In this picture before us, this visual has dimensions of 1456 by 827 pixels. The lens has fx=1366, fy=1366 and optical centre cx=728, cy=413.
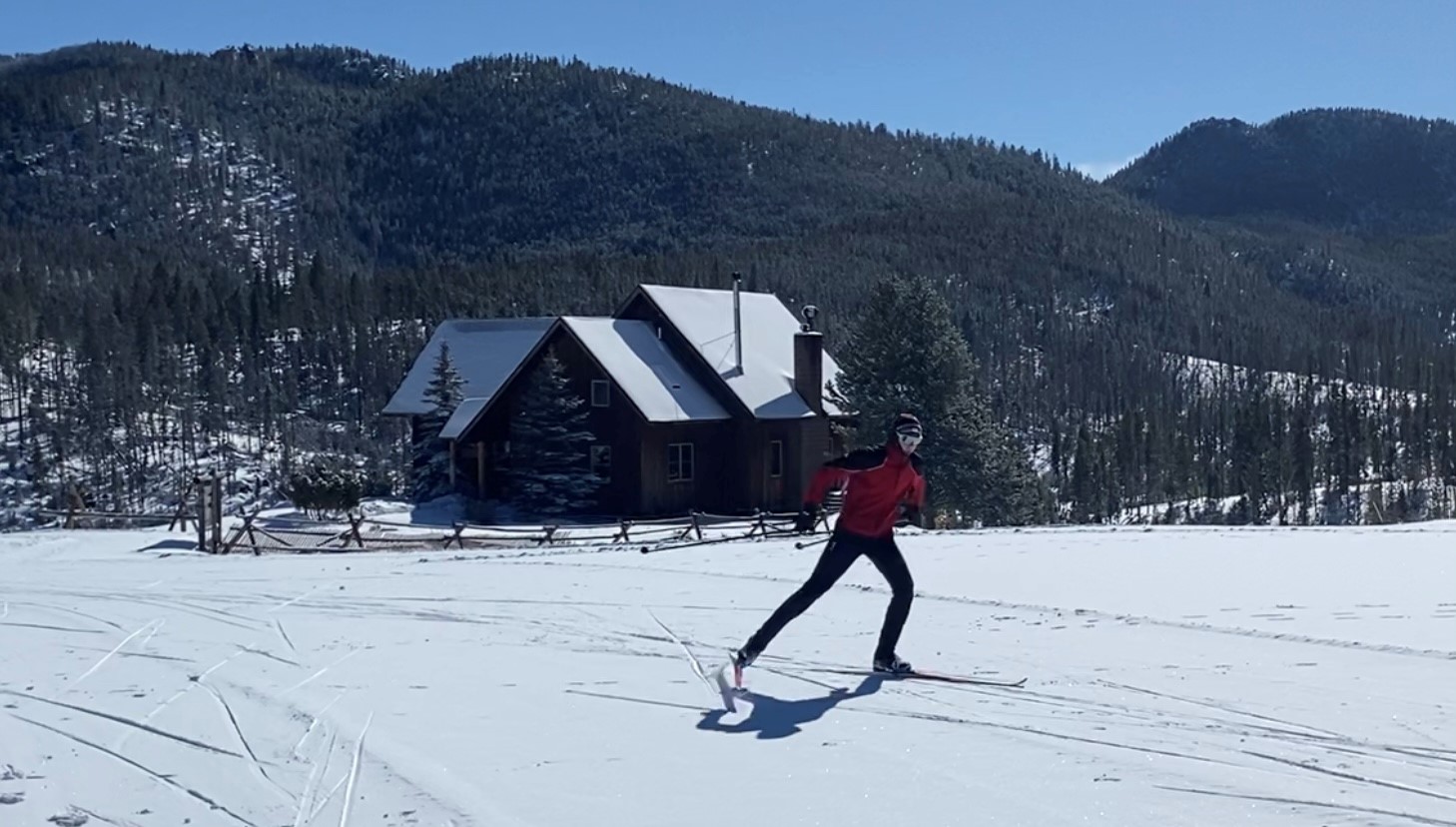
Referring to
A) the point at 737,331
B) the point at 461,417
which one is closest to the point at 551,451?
the point at 461,417

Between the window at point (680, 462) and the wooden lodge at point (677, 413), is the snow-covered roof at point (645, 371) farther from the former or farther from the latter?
the window at point (680, 462)

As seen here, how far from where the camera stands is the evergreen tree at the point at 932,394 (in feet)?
134

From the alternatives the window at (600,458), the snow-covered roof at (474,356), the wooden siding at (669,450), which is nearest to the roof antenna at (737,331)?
the wooden siding at (669,450)

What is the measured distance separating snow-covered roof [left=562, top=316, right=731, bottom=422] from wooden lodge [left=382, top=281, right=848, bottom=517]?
0.15 ft

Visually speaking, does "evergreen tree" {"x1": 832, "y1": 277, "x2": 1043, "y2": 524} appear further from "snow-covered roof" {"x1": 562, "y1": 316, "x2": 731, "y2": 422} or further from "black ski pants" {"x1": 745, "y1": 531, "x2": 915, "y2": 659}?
"black ski pants" {"x1": 745, "y1": 531, "x2": 915, "y2": 659}

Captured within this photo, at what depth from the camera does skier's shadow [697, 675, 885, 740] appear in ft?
27.1

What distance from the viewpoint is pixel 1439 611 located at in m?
11.3

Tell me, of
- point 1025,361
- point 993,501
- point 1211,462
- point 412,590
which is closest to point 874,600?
point 412,590

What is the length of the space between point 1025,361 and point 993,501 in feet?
418

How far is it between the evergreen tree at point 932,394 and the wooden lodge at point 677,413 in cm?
311

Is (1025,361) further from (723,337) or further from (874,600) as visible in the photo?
(874,600)

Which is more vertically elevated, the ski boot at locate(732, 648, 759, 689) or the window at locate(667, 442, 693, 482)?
the window at locate(667, 442, 693, 482)

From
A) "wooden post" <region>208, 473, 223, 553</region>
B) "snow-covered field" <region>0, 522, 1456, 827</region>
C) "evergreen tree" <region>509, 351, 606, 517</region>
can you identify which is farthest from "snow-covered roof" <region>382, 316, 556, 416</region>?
"snow-covered field" <region>0, 522, 1456, 827</region>

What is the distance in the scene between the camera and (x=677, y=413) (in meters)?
42.5
